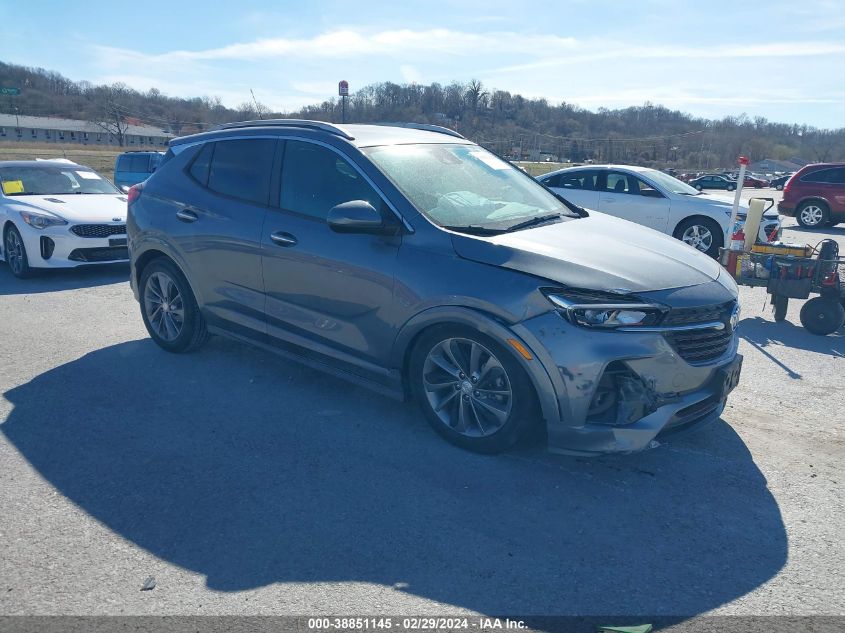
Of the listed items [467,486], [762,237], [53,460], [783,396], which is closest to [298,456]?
[467,486]

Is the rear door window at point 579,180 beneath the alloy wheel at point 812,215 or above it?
above

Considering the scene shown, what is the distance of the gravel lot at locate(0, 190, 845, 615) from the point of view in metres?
2.83

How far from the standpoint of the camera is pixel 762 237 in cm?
1165

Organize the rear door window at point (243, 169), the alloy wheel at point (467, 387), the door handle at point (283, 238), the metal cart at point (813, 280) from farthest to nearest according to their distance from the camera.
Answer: the metal cart at point (813, 280)
the rear door window at point (243, 169)
the door handle at point (283, 238)
the alloy wheel at point (467, 387)

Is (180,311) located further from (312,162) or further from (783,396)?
(783,396)

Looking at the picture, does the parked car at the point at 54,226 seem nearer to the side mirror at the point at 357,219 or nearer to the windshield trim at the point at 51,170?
the windshield trim at the point at 51,170

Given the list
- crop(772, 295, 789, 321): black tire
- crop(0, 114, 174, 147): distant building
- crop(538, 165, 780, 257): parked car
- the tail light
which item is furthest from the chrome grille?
crop(0, 114, 174, 147): distant building

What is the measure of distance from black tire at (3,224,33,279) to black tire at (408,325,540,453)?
7.19 metres

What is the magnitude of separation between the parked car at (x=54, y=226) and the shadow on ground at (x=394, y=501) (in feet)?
14.9

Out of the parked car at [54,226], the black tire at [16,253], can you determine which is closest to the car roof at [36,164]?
the parked car at [54,226]

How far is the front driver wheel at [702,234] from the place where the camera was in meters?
11.6

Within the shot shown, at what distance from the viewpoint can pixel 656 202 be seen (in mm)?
11938

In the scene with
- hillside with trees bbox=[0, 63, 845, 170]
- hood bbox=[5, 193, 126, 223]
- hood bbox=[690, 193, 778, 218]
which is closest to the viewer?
hood bbox=[5, 193, 126, 223]

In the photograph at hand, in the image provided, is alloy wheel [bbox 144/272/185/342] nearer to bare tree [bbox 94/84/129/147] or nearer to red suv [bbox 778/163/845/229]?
red suv [bbox 778/163/845/229]
